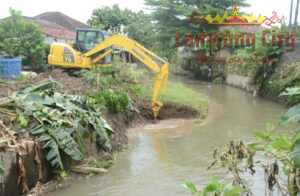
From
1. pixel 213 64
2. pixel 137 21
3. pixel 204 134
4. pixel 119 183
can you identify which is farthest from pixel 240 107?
pixel 137 21

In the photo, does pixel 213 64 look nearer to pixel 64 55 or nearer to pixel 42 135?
pixel 64 55

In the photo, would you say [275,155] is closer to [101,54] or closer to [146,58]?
[146,58]

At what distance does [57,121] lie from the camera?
6695 millimetres

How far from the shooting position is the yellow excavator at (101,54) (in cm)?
1102

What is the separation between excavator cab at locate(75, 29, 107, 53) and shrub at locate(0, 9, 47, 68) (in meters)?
3.70

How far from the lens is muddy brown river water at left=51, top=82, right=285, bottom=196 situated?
6406 millimetres

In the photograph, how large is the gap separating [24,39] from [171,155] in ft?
38.8

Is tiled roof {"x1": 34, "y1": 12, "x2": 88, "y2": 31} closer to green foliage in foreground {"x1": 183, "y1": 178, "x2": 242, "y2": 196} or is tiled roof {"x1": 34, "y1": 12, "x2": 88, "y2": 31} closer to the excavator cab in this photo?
the excavator cab

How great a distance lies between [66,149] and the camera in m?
6.43

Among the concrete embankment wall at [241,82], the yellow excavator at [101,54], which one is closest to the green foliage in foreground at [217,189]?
the yellow excavator at [101,54]

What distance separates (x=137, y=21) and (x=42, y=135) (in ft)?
107

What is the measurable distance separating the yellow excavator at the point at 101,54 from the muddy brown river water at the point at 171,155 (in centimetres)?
125

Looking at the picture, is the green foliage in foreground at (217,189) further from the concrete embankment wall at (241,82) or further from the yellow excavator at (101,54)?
the concrete embankment wall at (241,82)

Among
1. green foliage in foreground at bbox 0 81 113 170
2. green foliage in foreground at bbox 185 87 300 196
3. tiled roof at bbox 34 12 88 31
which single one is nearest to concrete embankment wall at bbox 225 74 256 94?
green foliage in foreground at bbox 0 81 113 170
